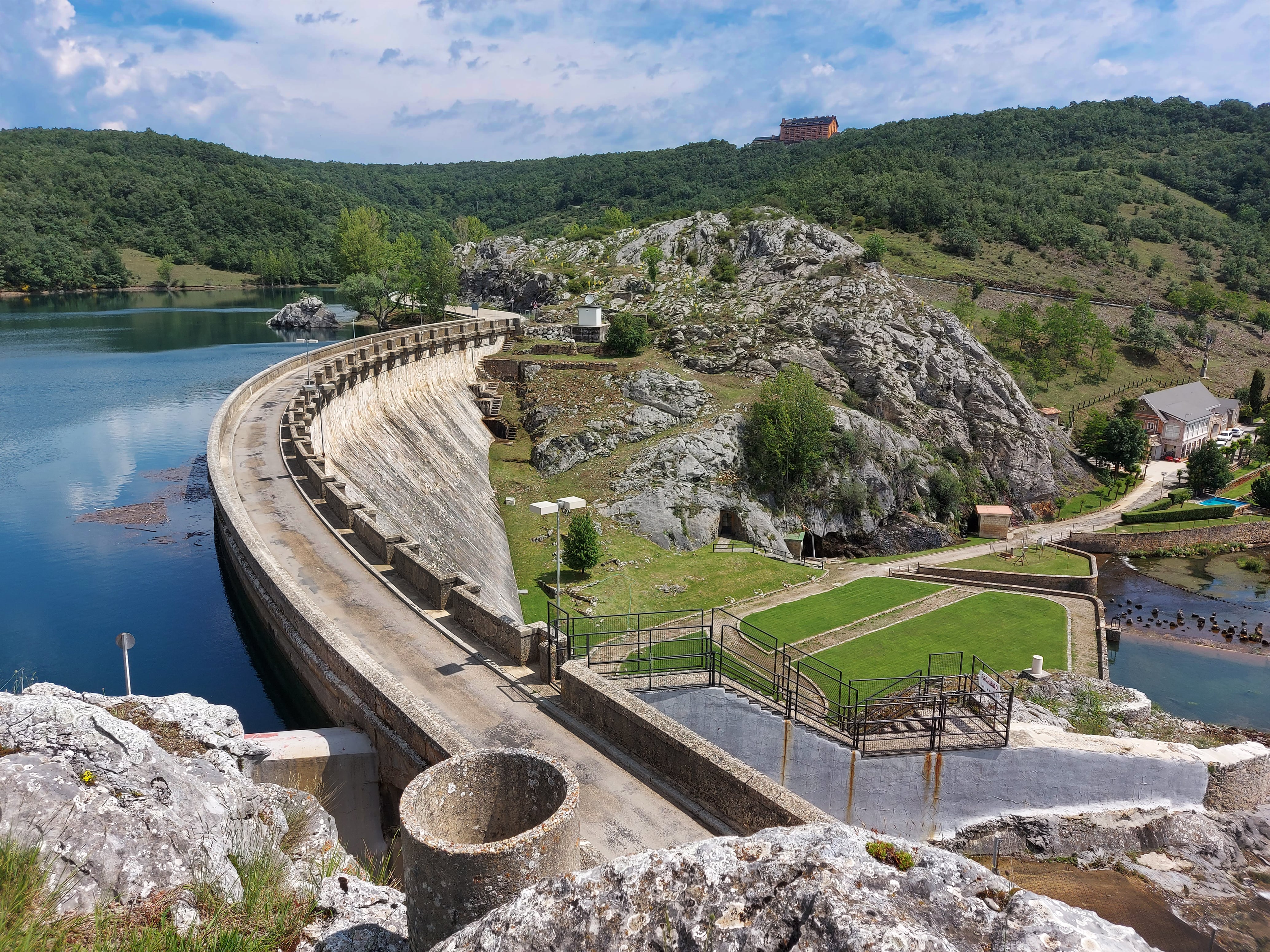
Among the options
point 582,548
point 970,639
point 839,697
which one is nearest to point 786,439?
point 582,548

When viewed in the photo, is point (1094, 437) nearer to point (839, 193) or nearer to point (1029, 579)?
point (1029, 579)

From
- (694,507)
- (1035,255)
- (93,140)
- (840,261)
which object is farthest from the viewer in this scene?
(93,140)

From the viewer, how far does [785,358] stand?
6388 cm

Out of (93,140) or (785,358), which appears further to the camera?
(93,140)

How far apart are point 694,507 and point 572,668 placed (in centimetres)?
3272

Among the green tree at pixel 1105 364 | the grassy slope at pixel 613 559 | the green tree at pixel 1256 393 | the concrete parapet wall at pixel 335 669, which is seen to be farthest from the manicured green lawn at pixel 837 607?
the green tree at pixel 1256 393

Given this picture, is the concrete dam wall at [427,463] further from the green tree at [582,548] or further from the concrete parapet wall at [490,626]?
the concrete parapet wall at [490,626]

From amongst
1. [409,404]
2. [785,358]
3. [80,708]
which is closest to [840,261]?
[785,358]

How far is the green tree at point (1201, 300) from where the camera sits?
106250 millimetres

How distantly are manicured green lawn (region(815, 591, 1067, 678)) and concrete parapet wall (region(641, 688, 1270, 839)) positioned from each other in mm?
9821

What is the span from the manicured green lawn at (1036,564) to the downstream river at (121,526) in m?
41.1

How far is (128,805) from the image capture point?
8414 mm

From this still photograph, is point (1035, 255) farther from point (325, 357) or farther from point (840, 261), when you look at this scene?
point (325, 357)

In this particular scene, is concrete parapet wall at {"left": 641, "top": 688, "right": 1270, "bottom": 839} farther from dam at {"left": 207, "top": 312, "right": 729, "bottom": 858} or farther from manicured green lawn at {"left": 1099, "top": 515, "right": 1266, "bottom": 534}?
manicured green lawn at {"left": 1099, "top": 515, "right": 1266, "bottom": 534}
